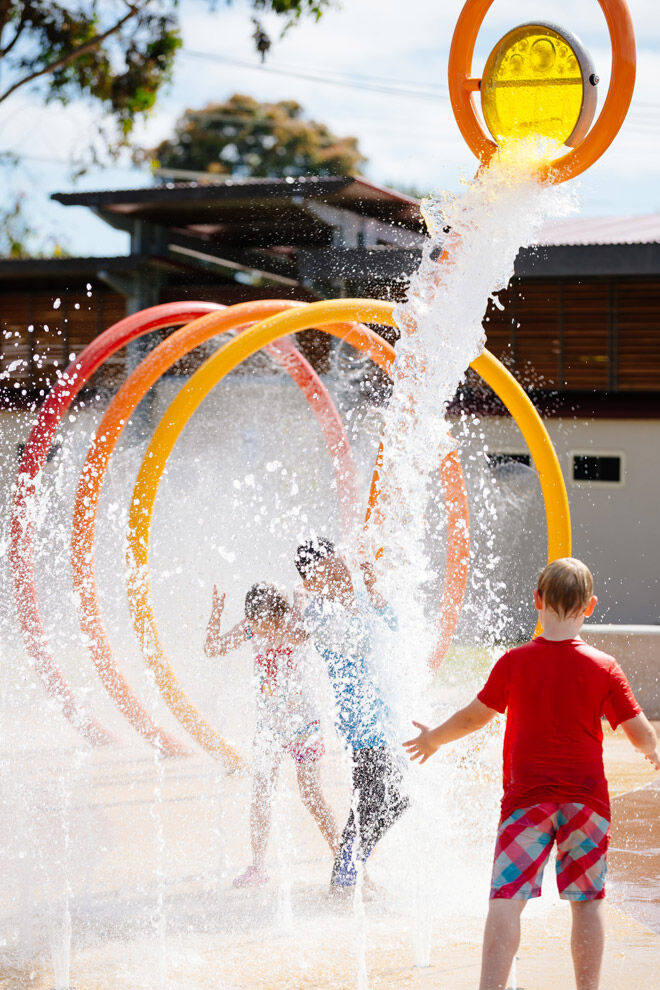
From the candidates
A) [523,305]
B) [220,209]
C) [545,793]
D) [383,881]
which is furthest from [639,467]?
[545,793]

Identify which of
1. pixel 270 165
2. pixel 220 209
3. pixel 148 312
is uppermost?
pixel 270 165

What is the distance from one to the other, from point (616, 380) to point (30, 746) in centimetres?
866

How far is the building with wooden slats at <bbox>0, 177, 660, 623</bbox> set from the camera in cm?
1275

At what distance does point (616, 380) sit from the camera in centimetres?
1337

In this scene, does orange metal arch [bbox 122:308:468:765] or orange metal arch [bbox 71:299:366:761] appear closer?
orange metal arch [bbox 122:308:468:765]

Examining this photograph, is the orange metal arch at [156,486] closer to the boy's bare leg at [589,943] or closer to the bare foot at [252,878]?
the bare foot at [252,878]

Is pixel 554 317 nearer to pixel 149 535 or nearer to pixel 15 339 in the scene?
pixel 15 339

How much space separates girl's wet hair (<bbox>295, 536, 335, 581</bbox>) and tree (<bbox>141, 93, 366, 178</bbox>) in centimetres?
3274

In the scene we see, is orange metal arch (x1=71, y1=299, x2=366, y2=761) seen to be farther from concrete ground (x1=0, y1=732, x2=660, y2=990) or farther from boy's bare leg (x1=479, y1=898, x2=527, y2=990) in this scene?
boy's bare leg (x1=479, y1=898, x2=527, y2=990)

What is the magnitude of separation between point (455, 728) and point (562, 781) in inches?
14.0

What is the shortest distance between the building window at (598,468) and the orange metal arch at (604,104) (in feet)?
29.0

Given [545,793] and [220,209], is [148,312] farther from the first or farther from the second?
[220,209]

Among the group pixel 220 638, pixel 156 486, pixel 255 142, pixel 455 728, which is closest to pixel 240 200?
pixel 156 486

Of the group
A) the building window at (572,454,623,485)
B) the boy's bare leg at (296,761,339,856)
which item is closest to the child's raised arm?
the boy's bare leg at (296,761,339,856)
